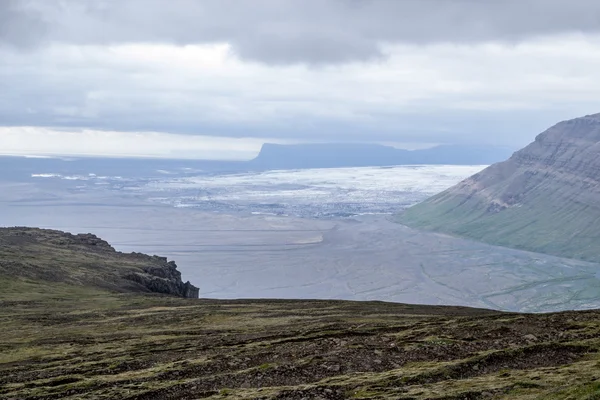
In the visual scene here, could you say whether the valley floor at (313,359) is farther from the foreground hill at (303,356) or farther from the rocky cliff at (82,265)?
the rocky cliff at (82,265)

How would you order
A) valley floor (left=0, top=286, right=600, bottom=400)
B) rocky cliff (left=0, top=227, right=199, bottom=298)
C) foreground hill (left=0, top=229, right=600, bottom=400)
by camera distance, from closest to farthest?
valley floor (left=0, top=286, right=600, bottom=400) → foreground hill (left=0, top=229, right=600, bottom=400) → rocky cliff (left=0, top=227, right=199, bottom=298)

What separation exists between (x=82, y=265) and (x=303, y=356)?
227 ft

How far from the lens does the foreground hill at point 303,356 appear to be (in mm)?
21453

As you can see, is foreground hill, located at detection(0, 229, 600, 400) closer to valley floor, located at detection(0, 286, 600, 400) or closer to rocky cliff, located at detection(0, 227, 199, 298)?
valley floor, located at detection(0, 286, 600, 400)

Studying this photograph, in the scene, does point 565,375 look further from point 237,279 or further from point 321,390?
point 237,279

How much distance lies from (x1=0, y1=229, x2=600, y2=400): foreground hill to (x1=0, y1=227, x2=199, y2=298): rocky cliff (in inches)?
1228

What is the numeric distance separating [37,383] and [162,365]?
515cm

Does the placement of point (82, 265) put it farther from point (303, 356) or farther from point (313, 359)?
point (313, 359)

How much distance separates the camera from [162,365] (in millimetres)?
28875

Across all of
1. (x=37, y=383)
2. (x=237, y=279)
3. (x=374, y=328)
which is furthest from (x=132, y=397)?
(x=237, y=279)

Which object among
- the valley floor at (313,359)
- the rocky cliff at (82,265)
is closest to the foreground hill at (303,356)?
the valley floor at (313,359)

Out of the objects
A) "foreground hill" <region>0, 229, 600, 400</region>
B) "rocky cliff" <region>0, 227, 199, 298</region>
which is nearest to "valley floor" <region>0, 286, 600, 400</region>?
"foreground hill" <region>0, 229, 600, 400</region>

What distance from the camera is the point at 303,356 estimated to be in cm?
2762

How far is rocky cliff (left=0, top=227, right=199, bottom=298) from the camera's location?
79938mm
